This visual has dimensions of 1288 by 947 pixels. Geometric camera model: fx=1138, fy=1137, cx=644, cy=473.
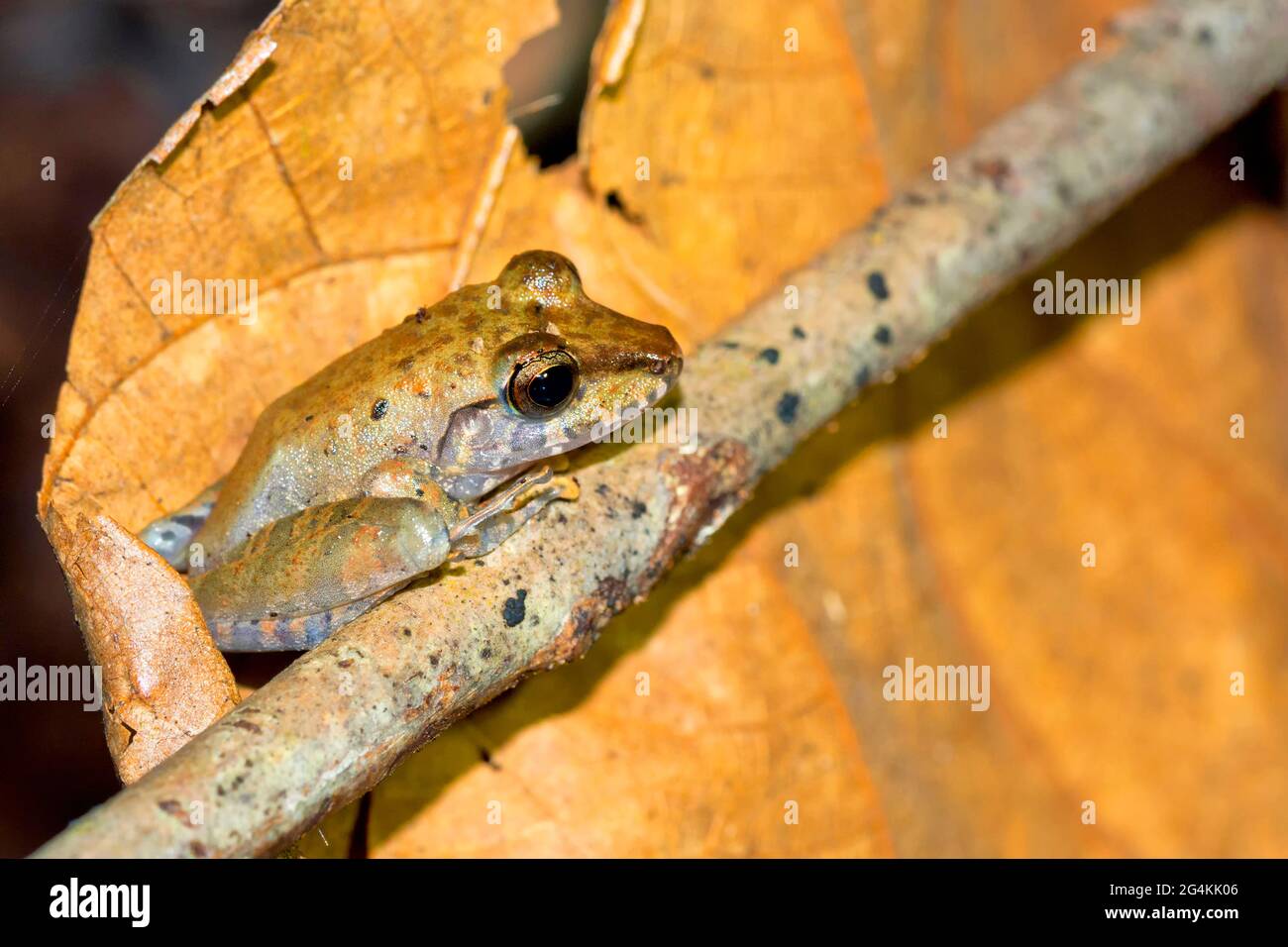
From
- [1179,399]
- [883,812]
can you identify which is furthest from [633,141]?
[1179,399]

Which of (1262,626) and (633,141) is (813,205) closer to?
(633,141)

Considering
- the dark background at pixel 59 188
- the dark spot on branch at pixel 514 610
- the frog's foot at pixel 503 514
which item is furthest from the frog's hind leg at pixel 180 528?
the dark spot on branch at pixel 514 610

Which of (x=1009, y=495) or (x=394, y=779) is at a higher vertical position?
(x=1009, y=495)

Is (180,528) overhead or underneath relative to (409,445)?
underneath

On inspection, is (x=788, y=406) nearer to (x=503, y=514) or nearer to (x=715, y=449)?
(x=715, y=449)

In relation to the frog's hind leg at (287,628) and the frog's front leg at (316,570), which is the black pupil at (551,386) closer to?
the frog's front leg at (316,570)

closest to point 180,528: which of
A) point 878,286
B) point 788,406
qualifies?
point 788,406
